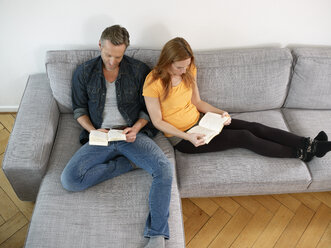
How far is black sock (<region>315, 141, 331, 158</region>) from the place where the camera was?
1.82m

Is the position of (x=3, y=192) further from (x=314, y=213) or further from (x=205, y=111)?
(x=314, y=213)

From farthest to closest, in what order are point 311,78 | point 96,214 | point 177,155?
point 311,78, point 177,155, point 96,214

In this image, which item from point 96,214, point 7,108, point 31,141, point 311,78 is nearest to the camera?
point 96,214

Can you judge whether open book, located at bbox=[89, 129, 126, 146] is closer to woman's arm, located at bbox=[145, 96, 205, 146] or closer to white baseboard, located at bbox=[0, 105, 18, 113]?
woman's arm, located at bbox=[145, 96, 205, 146]

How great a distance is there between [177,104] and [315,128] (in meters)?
1.00

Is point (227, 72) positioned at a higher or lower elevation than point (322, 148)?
higher

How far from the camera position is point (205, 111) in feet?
6.66

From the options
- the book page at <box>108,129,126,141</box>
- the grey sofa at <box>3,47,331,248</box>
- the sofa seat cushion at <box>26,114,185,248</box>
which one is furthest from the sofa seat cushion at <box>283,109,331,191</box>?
the book page at <box>108,129,126,141</box>

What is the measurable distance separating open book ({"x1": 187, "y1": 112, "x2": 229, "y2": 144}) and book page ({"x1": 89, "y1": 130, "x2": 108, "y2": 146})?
524mm

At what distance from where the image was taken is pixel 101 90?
6.03ft

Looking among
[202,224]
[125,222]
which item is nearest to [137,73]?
[125,222]

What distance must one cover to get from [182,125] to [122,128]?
0.38 meters

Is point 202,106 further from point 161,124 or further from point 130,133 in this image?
point 130,133

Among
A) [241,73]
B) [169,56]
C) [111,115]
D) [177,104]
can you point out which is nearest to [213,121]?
[177,104]
